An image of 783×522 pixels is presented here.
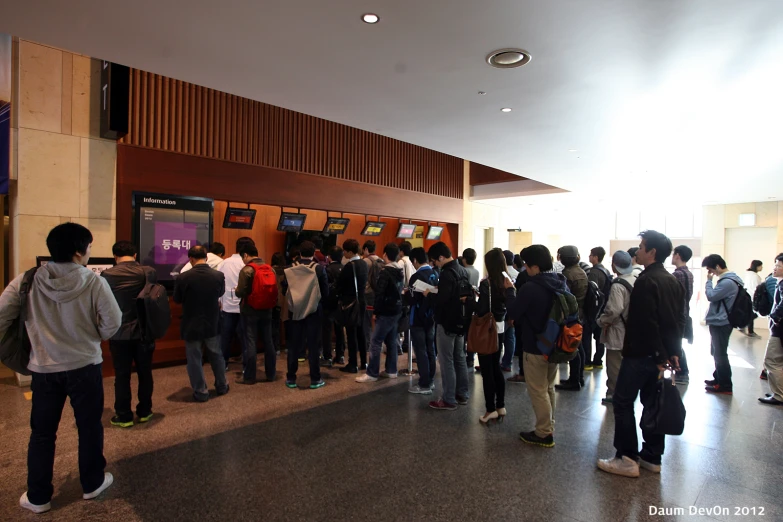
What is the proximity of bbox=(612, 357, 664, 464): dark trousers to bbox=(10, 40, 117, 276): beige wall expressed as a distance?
5437 millimetres

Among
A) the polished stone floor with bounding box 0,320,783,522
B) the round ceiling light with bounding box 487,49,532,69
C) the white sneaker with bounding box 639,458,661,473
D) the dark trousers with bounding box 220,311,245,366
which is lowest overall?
the polished stone floor with bounding box 0,320,783,522

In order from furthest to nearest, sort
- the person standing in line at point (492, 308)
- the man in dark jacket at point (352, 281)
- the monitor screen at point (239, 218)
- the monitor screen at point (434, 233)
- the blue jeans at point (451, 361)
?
1. the monitor screen at point (434, 233)
2. the monitor screen at point (239, 218)
3. the man in dark jacket at point (352, 281)
4. the blue jeans at point (451, 361)
5. the person standing in line at point (492, 308)

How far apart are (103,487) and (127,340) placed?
123 cm

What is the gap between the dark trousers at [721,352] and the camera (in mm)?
4711

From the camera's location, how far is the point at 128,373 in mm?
3656

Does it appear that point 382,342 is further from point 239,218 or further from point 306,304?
point 239,218

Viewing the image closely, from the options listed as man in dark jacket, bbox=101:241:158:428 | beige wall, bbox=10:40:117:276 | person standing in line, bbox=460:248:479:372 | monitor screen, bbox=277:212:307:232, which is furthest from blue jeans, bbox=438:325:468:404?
beige wall, bbox=10:40:117:276

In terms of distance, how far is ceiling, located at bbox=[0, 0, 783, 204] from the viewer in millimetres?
2418

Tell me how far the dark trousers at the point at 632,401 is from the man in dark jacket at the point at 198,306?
355 cm

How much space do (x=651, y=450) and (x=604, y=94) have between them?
285cm

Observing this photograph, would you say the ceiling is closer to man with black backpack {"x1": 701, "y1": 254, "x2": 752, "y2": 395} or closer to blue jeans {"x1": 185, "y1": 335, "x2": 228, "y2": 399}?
man with black backpack {"x1": 701, "y1": 254, "x2": 752, "y2": 395}

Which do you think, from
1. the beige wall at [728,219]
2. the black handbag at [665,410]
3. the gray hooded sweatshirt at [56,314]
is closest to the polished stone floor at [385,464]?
the black handbag at [665,410]

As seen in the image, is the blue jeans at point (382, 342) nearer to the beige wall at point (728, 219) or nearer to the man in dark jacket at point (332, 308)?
the man in dark jacket at point (332, 308)

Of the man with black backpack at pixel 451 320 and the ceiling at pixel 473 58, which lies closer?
the ceiling at pixel 473 58
